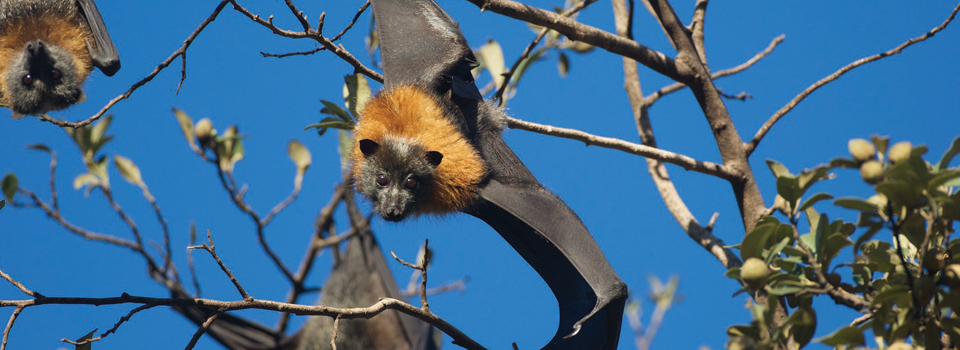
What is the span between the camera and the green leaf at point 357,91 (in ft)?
15.4

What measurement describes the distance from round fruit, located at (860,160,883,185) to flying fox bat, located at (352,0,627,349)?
6.32 ft

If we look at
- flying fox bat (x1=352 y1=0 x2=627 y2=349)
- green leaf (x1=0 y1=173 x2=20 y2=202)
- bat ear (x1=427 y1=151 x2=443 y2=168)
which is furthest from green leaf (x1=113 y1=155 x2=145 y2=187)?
bat ear (x1=427 y1=151 x2=443 y2=168)

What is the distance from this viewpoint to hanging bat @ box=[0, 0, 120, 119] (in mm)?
5230

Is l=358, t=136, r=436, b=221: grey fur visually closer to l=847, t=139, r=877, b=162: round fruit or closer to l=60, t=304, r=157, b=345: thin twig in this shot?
l=60, t=304, r=157, b=345: thin twig

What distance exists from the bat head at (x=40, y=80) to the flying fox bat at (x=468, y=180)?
8.36 feet

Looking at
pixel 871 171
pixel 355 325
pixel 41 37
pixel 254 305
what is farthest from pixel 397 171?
pixel 355 325

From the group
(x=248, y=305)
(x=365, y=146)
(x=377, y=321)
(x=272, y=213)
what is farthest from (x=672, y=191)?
(x=377, y=321)

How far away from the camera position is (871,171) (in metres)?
2.06

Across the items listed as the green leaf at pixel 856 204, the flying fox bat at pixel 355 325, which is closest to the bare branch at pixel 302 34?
the green leaf at pixel 856 204

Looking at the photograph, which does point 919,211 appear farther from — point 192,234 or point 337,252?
point 337,252

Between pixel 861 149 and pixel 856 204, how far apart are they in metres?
0.27

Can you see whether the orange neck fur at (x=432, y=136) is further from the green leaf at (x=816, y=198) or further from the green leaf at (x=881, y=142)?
the green leaf at (x=881, y=142)

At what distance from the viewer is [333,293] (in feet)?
28.5

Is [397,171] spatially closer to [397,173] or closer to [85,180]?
[397,173]
